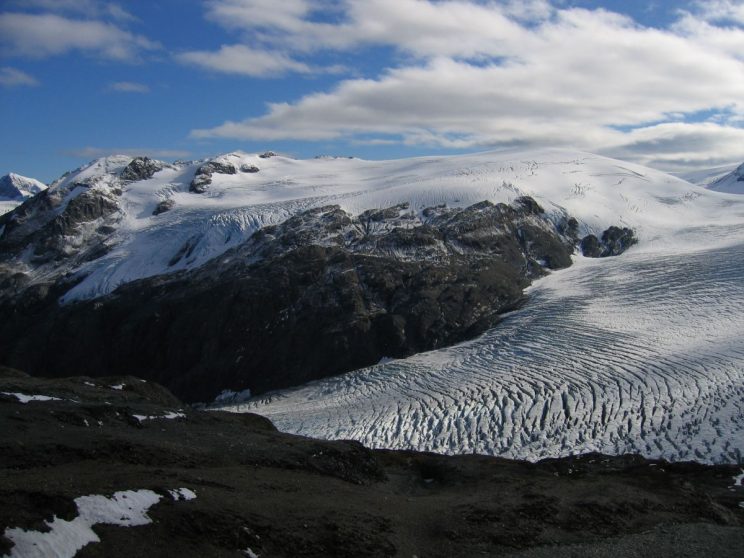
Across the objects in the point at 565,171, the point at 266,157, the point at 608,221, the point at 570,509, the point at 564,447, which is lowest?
the point at 564,447

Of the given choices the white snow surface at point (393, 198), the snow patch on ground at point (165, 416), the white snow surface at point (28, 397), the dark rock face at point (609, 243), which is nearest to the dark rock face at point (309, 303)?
the dark rock face at point (609, 243)

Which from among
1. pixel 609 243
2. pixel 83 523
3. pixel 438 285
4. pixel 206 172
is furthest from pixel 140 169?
Result: pixel 83 523

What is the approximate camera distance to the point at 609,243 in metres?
85.9

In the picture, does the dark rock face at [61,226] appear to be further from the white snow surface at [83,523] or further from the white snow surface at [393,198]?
the white snow surface at [83,523]

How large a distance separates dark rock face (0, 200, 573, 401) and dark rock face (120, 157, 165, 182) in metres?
40.3

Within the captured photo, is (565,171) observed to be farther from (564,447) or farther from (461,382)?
(564,447)

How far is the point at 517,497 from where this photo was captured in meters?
24.5

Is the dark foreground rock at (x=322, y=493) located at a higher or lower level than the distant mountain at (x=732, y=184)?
lower

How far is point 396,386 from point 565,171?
6457 cm

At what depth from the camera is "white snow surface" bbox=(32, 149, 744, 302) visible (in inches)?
3593

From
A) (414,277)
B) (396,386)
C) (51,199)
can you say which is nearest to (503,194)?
(414,277)

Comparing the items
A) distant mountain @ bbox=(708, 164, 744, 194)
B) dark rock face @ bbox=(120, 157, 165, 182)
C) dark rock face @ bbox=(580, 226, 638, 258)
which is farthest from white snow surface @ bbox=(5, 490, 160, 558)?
distant mountain @ bbox=(708, 164, 744, 194)

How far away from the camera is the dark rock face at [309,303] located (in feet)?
224

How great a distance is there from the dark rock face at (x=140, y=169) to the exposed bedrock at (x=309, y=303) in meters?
40.3
